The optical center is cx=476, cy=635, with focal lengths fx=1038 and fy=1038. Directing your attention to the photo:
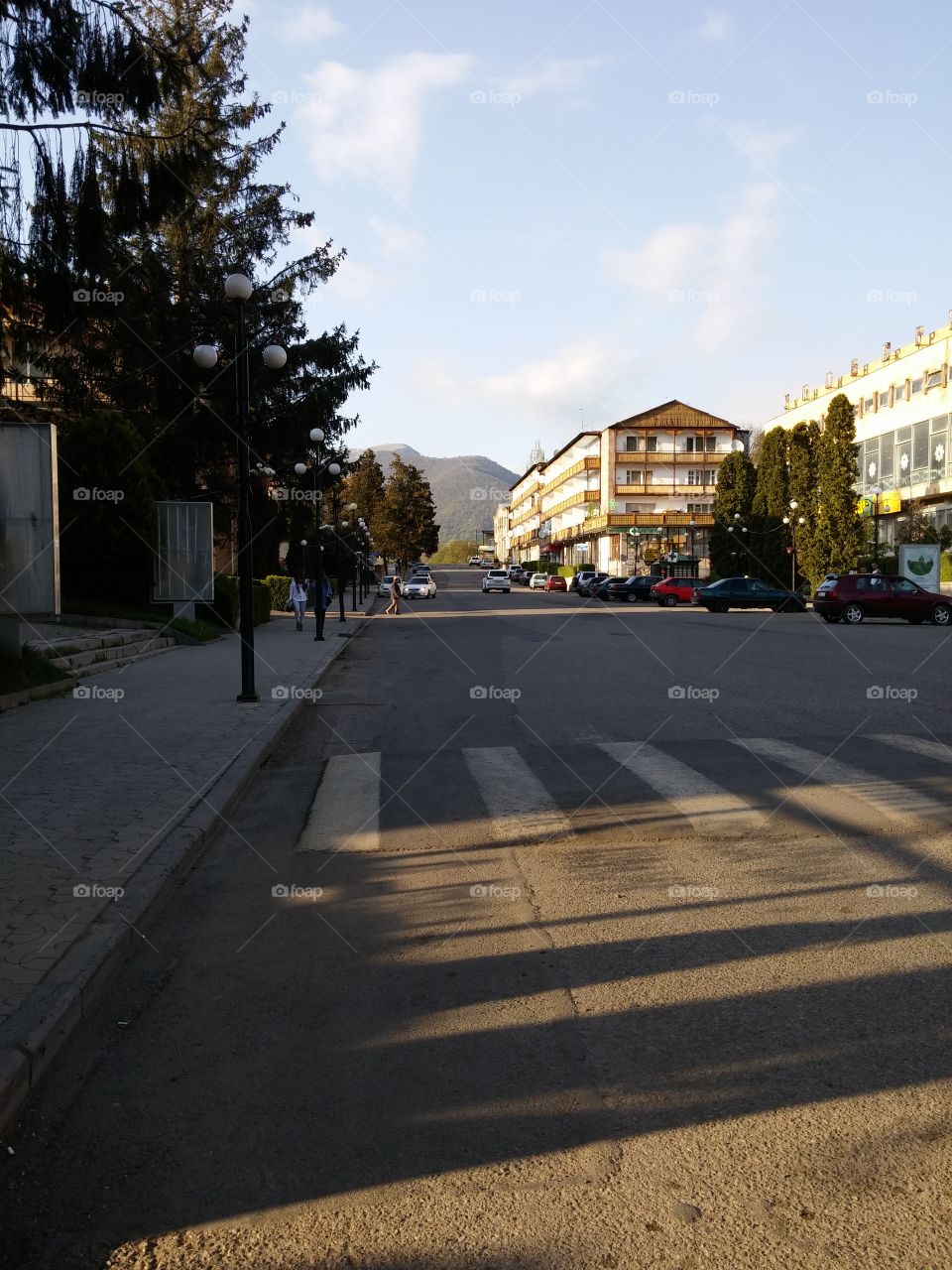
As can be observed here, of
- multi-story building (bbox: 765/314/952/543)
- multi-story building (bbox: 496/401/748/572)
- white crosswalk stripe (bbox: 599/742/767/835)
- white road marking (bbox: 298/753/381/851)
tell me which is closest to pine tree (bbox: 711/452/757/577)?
multi-story building (bbox: 765/314/952/543)

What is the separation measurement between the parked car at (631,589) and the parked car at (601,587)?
0.80 ft

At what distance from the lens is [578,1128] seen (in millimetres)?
2994

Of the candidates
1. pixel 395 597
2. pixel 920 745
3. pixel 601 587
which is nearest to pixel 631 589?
pixel 601 587

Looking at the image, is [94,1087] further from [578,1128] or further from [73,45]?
[73,45]

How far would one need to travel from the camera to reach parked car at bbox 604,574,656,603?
183 ft

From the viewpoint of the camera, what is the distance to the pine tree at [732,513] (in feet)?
202

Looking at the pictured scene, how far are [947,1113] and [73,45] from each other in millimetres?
10103

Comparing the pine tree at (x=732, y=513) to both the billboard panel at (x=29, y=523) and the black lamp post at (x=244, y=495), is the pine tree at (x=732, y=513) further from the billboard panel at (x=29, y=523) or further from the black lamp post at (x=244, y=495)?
the billboard panel at (x=29, y=523)

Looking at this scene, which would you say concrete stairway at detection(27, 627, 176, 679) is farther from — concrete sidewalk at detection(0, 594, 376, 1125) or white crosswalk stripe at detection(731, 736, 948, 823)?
white crosswalk stripe at detection(731, 736, 948, 823)

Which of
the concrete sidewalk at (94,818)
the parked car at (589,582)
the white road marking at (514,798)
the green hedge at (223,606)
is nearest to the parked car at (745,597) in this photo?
the parked car at (589,582)

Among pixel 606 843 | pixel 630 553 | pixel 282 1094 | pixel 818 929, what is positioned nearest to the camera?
pixel 282 1094

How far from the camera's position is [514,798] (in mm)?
7363

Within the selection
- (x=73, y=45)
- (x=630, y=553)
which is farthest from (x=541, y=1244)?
(x=630, y=553)

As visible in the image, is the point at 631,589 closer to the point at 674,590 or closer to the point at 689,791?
the point at 674,590
